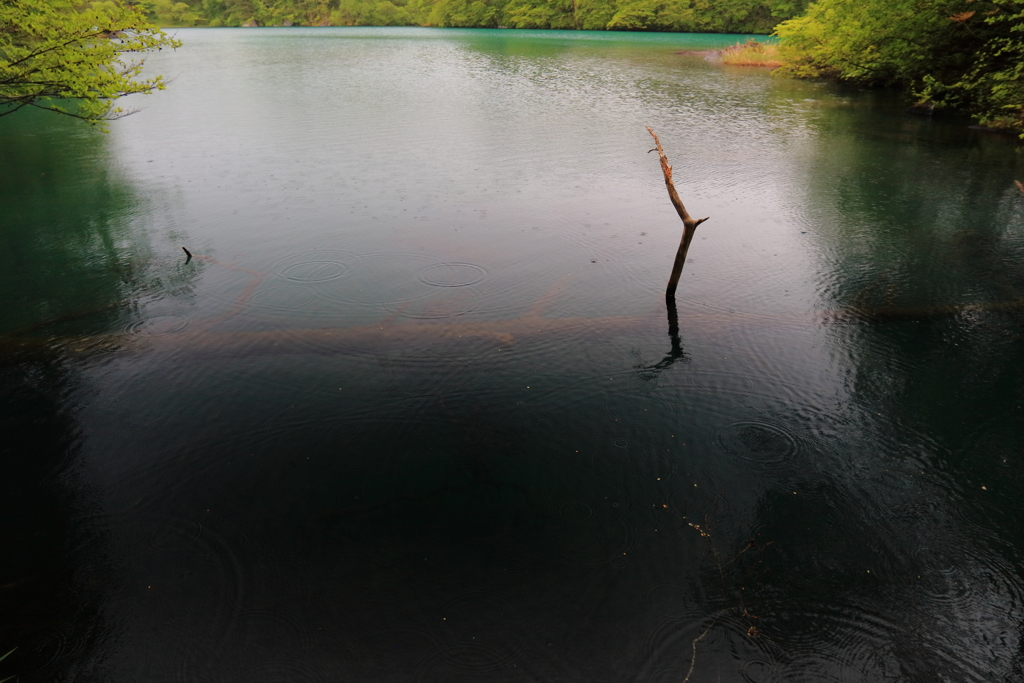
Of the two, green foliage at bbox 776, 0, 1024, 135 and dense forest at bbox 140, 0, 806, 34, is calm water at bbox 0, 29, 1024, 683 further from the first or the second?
dense forest at bbox 140, 0, 806, 34

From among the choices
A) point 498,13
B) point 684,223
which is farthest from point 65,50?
point 498,13

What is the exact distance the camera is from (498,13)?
281ft

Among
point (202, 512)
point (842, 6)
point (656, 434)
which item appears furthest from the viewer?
point (842, 6)

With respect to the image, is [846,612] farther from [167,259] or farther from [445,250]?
[167,259]

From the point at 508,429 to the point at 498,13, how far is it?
9038 centimetres

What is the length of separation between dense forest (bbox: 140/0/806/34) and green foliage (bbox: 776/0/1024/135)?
45472 mm

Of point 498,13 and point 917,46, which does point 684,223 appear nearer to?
point 917,46

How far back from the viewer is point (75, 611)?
16.5 feet

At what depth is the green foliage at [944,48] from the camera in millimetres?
17781

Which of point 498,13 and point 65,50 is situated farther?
point 498,13

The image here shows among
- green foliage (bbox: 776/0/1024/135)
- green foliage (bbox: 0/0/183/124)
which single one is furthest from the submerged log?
green foliage (bbox: 776/0/1024/135)

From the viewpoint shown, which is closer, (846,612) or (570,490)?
(846,612)

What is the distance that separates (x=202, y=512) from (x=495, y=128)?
56.7 ft

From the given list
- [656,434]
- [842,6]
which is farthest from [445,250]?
[842,6]
